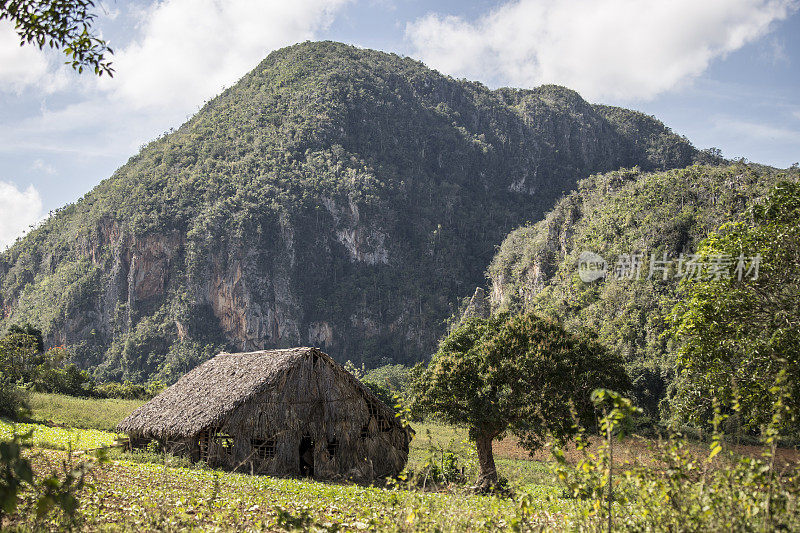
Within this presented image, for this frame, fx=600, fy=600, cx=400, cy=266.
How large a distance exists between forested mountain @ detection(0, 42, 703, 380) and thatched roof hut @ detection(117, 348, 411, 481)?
6190 centimetres

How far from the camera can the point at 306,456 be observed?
16828 millimetres

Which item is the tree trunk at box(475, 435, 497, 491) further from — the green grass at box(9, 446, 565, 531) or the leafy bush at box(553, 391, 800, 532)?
the leafy bush at box(553, 391, 800, 532)

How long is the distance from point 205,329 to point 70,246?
29207 millimetres

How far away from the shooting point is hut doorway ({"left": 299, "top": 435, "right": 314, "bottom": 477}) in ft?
53.7

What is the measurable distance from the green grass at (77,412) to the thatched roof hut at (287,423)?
661 cm

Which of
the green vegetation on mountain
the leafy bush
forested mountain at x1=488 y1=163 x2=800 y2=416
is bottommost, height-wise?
the leafy bush

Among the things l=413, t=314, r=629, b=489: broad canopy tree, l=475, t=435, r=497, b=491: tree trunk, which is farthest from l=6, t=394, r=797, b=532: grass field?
l=475, t=435, r=497, b=491: tree trunk

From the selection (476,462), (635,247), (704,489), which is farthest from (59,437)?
(635,247)

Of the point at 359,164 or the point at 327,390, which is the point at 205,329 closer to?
the point at 359,164

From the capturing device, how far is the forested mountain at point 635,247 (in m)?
42.5

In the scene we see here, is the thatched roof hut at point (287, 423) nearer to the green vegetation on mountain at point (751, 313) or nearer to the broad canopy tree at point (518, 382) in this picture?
the broad canopy tree at point (518, 382)

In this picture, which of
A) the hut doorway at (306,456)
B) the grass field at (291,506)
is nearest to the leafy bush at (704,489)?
the grass field at (291,506)

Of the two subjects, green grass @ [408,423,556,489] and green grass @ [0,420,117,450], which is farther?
green grass @ [0,420,117,450]

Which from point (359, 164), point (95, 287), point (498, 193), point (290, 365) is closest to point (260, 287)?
point (95, 287)
